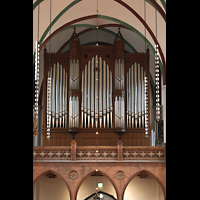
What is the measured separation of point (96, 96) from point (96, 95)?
134 mm

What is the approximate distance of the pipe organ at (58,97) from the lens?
17141 millimetres

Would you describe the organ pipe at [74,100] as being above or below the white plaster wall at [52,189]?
above

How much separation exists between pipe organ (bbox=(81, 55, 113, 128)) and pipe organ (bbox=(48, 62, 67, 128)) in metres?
0.87

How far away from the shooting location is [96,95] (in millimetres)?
17312

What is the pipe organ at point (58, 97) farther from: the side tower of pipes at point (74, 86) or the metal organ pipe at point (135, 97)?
the metal organ pipe at point (135, 97)

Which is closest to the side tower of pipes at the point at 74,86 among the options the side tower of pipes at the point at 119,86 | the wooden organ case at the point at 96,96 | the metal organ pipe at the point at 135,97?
the wooden organ case at the point at 96,96

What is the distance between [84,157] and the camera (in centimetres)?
1530

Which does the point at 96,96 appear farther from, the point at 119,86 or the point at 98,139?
the point at 98,139

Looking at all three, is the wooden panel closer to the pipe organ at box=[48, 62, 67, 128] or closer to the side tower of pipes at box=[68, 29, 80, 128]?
the pipe organ at box=[48, 62, 67, 128]

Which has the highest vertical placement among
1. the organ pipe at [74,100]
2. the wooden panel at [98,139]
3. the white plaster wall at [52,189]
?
the organ pipe at [74,100]

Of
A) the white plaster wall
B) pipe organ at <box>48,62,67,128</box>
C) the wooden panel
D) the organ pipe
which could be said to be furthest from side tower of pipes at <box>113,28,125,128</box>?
the white plaster wall
